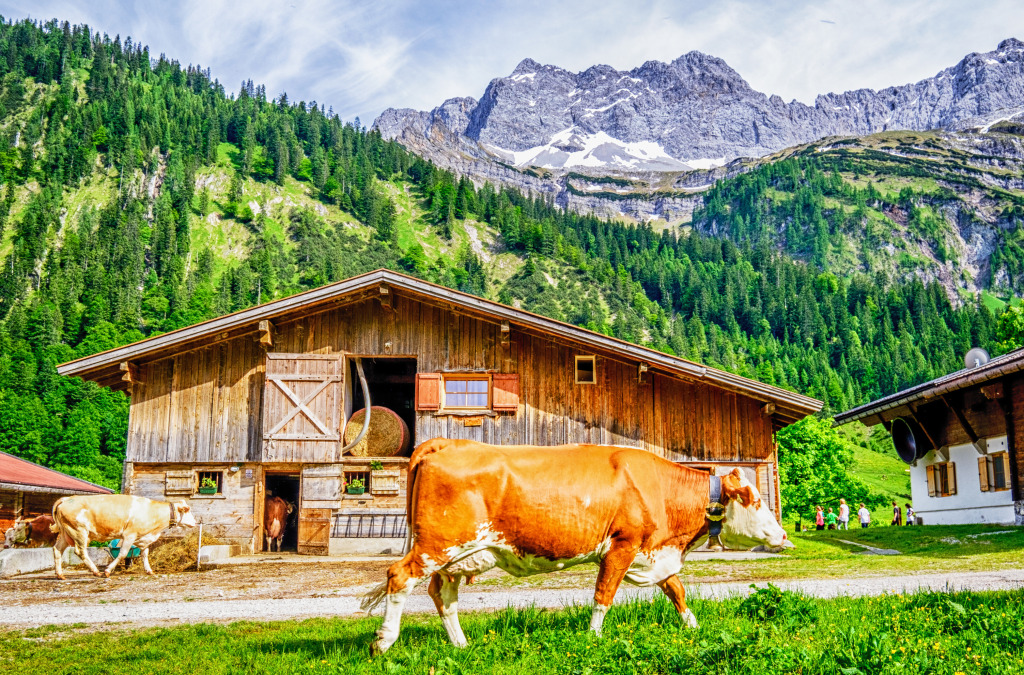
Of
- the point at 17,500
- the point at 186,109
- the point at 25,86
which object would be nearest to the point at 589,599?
the point at 17,500

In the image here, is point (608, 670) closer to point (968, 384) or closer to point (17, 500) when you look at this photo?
point (968, 384)

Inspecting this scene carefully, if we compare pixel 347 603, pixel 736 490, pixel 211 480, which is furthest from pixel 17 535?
pixel 736 490

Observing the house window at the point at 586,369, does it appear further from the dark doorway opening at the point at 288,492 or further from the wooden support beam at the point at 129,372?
the wooden support beam at the point at 129,372

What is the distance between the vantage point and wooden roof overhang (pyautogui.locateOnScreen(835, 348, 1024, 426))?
24.8 metres

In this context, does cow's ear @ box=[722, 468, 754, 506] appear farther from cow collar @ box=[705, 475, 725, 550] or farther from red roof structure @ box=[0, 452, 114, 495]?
red roof structure @ box=[0, 452, 114, 495]

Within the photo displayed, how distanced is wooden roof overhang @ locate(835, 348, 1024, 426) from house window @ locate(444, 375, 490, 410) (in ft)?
45.9

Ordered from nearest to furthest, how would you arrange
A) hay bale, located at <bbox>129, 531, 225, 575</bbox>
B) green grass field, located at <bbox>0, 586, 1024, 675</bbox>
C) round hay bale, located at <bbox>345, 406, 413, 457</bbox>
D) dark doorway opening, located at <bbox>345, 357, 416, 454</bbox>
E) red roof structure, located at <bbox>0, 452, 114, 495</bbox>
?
1. green grass field, located at <bbox>0, 586, 1024, 675</bbox>
2. hay bale, located at <bbox>129, 531, 225, 575</bbox>
3. round hay bale, located at <bbox>345, 406, 413, 457</bbox>
4. red roof structure, located at <bbox>0, 452, 114, 495</bbox>
5. dark doorway opening, located at <bbox>345, 357, 416, 454</bbox>

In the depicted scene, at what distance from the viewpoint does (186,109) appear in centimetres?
19950

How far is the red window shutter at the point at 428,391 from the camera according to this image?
81.1 feet

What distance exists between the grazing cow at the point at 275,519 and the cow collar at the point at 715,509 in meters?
20.0

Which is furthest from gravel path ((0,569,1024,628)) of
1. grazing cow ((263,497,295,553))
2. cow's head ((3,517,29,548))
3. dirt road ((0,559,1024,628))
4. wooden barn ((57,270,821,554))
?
grazing cow ((263,497,295,553))

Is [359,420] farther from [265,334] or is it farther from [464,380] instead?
[265,334]

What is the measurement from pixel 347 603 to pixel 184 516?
876 centimetres

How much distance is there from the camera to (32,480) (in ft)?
102
